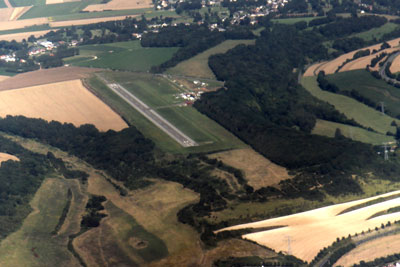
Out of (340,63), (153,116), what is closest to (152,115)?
(153,116)

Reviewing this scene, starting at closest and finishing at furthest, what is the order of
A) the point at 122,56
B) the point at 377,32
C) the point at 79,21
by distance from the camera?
the point at 122,56
the point at 377,32
the point at 79,21

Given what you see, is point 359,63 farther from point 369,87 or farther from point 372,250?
point 372,250

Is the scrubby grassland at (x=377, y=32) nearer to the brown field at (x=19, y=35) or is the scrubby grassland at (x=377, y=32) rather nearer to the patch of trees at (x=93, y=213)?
the brown field at (x=19, y=35)

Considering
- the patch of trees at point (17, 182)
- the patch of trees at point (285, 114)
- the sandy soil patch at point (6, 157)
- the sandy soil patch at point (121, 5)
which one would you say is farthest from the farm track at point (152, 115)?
the sandy soil patch at point (121, 5)

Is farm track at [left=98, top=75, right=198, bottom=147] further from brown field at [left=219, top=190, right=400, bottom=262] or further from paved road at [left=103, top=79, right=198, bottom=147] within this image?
brown field at [left=219, top=190, right=400, bottom=262]

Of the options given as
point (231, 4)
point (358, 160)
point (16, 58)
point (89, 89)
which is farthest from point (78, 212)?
point (231, 4)

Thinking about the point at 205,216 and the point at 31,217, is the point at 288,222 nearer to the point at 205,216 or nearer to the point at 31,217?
the point at 205,216

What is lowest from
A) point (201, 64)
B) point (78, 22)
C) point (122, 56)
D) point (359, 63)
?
point (359, 63)

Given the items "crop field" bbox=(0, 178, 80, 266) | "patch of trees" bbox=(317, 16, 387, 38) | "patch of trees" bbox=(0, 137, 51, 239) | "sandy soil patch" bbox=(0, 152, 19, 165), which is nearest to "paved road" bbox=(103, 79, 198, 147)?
"patch of trees" bbox=(0, 137, 51, 239)
